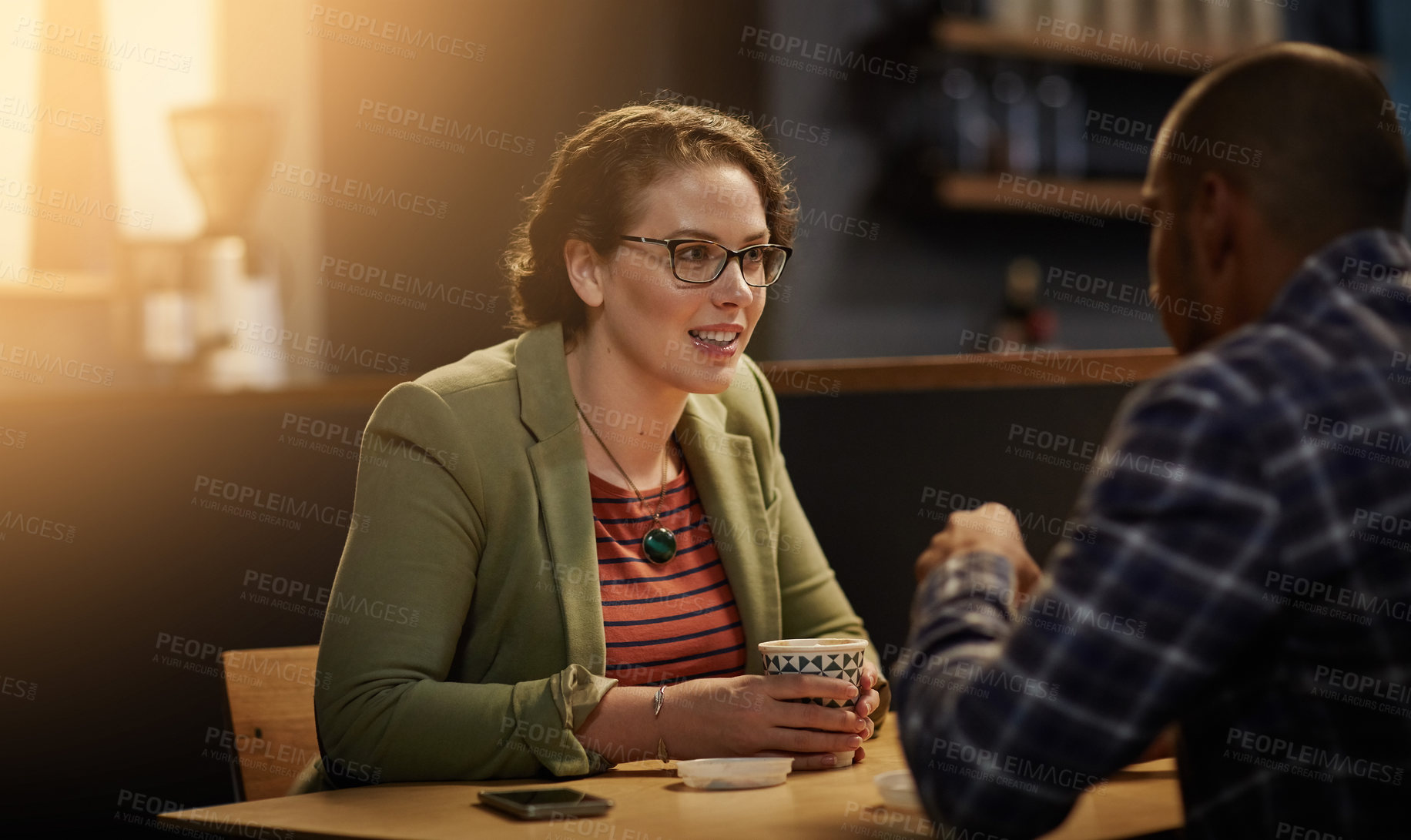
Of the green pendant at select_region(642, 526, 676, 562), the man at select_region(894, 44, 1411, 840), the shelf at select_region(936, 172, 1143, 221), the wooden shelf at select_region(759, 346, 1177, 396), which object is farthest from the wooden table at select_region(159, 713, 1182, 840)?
the shelf at select_region(936, 172, 1143, 221)

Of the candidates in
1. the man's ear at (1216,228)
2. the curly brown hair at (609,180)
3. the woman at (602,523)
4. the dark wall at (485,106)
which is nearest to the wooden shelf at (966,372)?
the woman at (602,523)

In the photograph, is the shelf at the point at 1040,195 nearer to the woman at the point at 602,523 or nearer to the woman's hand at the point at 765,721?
the woman at the point at 602,523

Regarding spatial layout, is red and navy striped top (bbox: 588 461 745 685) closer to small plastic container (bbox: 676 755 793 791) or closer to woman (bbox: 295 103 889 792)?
woman (bbox: 295 103 889 792)

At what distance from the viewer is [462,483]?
168 cm

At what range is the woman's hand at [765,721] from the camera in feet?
4.88

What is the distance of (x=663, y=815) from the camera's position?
1.29m

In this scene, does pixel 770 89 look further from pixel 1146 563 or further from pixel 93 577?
pixel 1146 563

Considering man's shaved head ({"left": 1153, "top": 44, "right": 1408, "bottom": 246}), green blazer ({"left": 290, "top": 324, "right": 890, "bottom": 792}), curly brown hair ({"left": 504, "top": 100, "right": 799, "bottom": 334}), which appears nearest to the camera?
man's shaved head ({"left": 1153, "top": 44, "right": 1408, "bottom": 246})

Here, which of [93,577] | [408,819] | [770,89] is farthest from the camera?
[770,89]

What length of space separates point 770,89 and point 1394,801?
3.98 m

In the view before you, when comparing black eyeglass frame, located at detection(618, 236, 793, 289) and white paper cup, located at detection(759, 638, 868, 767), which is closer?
white paper cup, located at detection(759, 638, 868, 767)

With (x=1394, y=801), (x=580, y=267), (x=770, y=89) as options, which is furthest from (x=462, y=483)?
(x=770, y=89)

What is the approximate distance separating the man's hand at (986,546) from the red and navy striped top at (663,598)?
24.7 inches

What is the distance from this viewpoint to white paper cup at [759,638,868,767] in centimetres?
149
